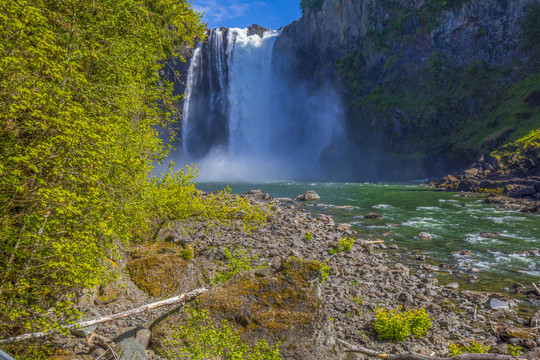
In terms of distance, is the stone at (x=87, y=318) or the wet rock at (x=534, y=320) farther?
the wet rock at (x=534, y=320)

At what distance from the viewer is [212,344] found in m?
4.72

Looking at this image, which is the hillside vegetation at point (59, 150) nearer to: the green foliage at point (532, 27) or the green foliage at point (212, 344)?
the green foliage at point (212, 344)

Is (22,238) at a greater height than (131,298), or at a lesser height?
greater

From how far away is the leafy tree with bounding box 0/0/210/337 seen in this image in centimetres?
385

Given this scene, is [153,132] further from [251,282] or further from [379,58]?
[379,58]

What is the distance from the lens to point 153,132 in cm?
730

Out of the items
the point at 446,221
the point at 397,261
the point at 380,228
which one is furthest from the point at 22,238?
the point at 446,221

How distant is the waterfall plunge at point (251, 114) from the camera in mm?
71562

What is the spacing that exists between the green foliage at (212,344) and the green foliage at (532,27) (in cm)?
7288

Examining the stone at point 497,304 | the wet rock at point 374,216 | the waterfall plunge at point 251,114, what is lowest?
the stone at point 497,304

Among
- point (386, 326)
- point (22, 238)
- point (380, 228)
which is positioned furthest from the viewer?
point (380, 228)

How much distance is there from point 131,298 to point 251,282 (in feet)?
9.03

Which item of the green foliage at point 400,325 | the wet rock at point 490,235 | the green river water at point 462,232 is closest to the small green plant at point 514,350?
the green foliage at point 400,325

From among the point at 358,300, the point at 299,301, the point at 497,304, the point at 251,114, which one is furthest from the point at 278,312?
the point at 251,114
